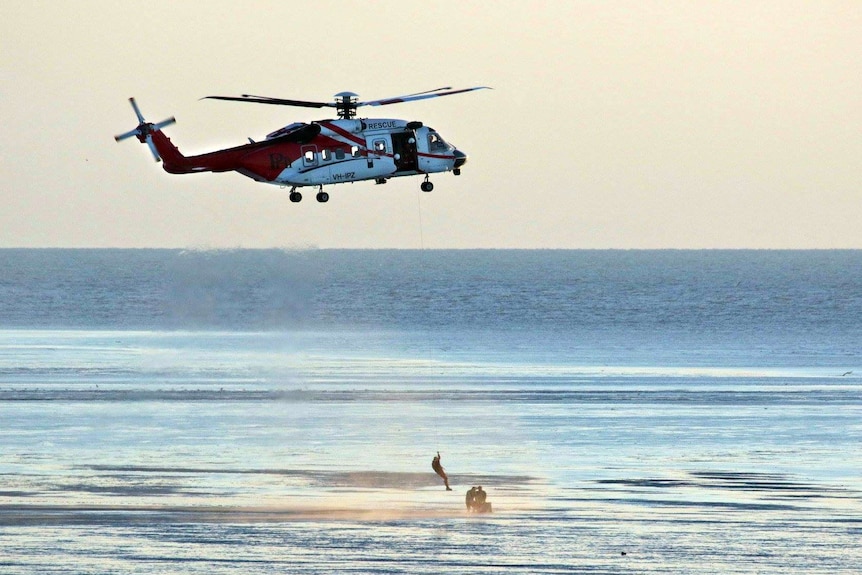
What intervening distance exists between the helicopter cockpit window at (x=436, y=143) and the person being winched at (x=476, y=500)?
29.8ft

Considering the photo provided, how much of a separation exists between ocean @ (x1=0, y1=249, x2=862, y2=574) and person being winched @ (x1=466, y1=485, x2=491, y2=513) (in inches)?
9.2

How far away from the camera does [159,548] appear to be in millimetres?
27547

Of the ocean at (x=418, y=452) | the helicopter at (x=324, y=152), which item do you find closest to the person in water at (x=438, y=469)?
the ocean at (x=418, y=452)

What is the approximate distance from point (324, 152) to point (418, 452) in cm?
828

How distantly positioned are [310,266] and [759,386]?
16.7 meters

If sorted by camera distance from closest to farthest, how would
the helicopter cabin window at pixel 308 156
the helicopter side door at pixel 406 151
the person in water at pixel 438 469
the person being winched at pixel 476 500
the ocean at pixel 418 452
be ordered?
the ocean at pixel 418 452
the person in water at pixel 438 469
the person being winched at pixel 476 500
the helicopter cabin window at pixel 308 156
the helicopter side door at pixel 406 151

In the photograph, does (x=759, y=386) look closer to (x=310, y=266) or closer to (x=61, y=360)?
(x=310, y=266)

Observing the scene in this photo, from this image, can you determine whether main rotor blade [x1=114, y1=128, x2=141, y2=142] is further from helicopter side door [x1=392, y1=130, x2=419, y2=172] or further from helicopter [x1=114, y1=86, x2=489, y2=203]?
helicopter side door [x1=392, y1=130, x2=419, y2=172]

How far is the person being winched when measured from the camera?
3049cm

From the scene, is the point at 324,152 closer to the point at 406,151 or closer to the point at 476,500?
the point at 406,151

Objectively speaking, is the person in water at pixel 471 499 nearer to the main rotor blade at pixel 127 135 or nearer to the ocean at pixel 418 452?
the ocean at pixel 418 452

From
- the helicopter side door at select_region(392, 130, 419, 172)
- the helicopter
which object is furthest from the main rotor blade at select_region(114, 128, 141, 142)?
the helicopter side door at select_region(392, 130, 419, 172)

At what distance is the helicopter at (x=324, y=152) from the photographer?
3328 centimetres

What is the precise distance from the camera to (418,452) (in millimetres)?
37688
